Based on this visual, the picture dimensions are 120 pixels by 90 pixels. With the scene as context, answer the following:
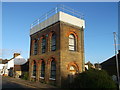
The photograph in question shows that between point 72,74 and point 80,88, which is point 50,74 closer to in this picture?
point 72,74

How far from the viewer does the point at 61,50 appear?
54.4 feet

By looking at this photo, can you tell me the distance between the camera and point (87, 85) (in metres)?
12.4

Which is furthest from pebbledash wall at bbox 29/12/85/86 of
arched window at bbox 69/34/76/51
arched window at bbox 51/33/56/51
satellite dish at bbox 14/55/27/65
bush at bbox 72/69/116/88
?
satellite dish at bbox 14/55/27/65

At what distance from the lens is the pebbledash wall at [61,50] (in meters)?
16.6

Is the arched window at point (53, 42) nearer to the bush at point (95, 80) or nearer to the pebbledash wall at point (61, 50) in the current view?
the pebbledash wall at point (61, 50)

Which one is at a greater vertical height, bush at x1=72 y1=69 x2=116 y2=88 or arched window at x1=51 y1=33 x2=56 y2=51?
arched window at x1=51 y1=33 x2=56 y2=51

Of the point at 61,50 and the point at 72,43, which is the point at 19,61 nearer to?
the point at 72,43

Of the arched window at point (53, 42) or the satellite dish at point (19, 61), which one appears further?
the satellite dish at point (19, 61)

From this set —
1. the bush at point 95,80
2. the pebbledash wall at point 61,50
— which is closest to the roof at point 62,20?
the pebbledash wall at point 61,50

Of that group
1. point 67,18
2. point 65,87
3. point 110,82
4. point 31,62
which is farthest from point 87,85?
point 31,62

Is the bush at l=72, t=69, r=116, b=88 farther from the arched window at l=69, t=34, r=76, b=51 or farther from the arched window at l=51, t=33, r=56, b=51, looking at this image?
the arched window at l=51, t=33, r=56, b=51

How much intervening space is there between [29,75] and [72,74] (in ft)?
30.8

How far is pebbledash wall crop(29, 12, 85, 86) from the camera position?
16.6m

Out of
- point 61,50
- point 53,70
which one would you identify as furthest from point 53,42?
point 53,70
